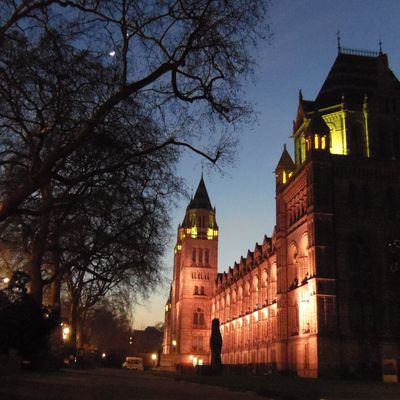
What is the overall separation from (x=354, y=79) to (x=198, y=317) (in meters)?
63.9

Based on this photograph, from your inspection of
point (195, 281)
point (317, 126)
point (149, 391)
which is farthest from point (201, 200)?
point (149, 391)

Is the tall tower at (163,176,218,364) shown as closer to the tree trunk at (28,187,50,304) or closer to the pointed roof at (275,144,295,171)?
the pointed roof at (275,144,295,171)

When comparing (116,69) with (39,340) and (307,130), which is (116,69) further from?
(307,130)

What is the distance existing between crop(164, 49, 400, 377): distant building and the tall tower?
120 ft

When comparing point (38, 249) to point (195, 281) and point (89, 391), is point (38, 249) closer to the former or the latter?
point (89, 391)

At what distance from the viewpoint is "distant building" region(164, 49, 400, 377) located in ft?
156

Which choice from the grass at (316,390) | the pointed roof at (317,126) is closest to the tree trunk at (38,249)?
the grass at (316,390)

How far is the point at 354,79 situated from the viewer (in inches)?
2367

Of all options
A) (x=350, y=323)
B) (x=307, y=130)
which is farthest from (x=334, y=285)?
(x=307, y=130)

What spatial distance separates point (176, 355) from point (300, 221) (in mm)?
59380

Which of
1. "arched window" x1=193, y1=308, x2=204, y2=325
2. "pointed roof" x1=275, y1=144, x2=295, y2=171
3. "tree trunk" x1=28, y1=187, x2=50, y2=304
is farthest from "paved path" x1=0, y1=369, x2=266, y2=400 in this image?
"arched window" x1=193, y1=308, x2=204, y2=325

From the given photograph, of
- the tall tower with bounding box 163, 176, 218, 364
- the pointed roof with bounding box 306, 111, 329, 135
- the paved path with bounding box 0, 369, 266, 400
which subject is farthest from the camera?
the tall tower with bounding box 163, 176, 218, 364

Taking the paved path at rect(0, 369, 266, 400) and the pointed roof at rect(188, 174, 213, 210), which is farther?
the pointed roof at rect(188, 174, 213, 210)

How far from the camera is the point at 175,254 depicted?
12694 cm
